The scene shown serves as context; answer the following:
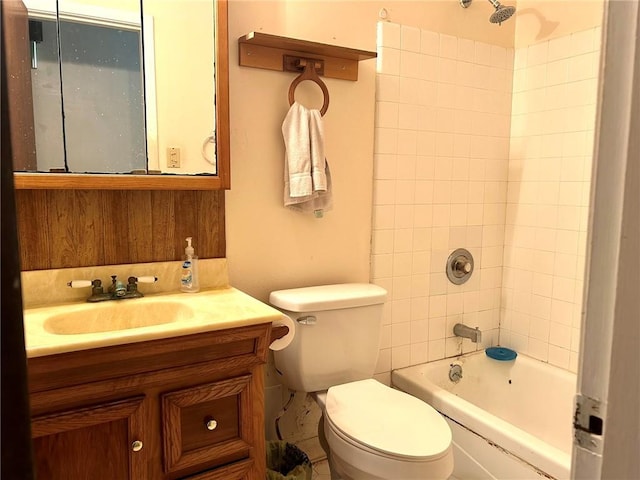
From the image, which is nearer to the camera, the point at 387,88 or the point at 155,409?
the point at 155,409

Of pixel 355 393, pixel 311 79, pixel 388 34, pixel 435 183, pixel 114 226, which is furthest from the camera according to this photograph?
pixel 435 183

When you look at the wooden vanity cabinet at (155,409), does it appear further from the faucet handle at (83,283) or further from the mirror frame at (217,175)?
the mirror frame at (217,175)

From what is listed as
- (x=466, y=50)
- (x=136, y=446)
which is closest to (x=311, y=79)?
(x=466, y=50)

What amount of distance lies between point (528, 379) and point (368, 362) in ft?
3.15

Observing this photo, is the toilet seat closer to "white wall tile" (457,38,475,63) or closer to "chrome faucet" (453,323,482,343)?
"chrome faucet" (453,323,482,343)

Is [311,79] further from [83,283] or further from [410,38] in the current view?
[83,283]

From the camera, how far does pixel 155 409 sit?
1.29 meters

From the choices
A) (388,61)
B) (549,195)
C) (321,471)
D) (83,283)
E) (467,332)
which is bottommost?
(321,471)

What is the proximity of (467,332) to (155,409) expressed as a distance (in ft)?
5.23

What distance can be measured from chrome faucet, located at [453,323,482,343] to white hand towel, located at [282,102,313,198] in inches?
43.8

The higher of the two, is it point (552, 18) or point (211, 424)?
point (552, 18)

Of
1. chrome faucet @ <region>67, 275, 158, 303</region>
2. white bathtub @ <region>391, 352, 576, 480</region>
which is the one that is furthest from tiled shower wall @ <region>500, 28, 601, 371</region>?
chrome faucet @ <region>67, 275, 158, 303</region>

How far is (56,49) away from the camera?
1.48 metres

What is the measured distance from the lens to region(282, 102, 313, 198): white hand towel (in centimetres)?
183
